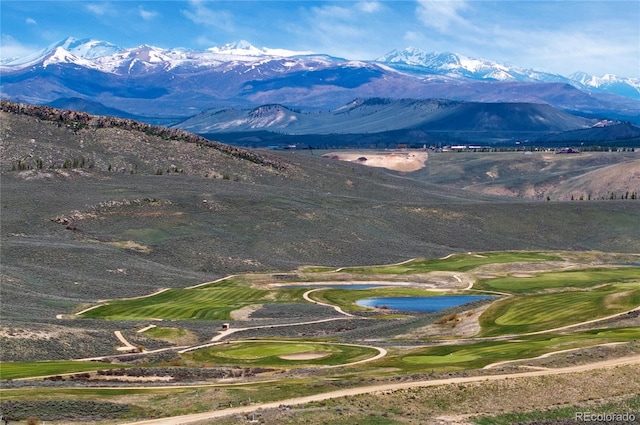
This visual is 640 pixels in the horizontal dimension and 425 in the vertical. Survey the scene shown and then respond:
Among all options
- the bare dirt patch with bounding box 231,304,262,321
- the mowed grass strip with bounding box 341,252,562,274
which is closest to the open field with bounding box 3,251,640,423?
the bare dirt patch with bounding box 231,304,262,321

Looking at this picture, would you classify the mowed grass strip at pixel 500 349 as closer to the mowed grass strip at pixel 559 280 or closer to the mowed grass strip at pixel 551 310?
the mowed grass strip at pixel 551 310

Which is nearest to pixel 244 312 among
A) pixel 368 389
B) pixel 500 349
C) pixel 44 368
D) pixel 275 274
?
pixel 275 274

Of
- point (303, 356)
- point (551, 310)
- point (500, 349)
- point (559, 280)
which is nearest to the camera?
point (500, 349)

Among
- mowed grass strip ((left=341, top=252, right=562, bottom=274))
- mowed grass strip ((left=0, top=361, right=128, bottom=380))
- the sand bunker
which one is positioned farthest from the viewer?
mowed grass strip ((left=341, top=252, right=562, bottom=274))

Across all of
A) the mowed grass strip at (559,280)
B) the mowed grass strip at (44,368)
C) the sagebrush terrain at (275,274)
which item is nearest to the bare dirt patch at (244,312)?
the sagebrush terrain at (275,274)

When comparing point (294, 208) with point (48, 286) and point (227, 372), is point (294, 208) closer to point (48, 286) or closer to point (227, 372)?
point (48, 286)

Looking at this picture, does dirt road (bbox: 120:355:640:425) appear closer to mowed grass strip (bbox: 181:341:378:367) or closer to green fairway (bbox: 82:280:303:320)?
mowed grass strip (bbox: 181:341:378:367)

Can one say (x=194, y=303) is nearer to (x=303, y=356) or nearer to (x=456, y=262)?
(x=303, y=356)
